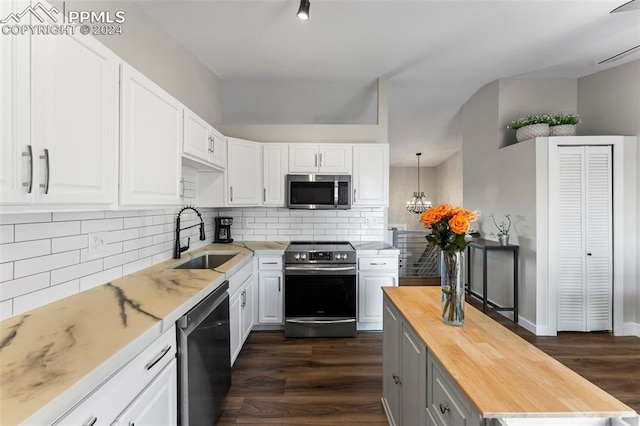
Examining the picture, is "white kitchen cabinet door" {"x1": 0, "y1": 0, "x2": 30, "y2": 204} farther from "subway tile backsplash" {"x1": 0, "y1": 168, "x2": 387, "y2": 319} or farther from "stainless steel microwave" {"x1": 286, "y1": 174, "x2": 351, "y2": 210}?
"stainless steel microwave" {"x1": 286, "y1": 174, "x2": 351, "y2": 210}

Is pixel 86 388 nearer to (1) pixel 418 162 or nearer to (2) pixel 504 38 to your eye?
(2) pixel 504 38

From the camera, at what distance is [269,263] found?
10.6ft

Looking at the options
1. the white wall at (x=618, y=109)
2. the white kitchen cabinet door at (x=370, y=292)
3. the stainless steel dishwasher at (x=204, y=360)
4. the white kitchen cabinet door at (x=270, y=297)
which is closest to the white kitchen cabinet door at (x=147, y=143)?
the stainless steel dishwasher at (x=204, y=360)

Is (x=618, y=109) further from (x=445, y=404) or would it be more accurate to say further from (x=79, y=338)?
(x=79, y=338)

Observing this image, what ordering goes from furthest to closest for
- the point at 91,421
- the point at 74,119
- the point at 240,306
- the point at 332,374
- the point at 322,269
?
the point at 322,269 < the point at 240,306 < the point at 332,374 < the point at 74,119 < the point at 91,421

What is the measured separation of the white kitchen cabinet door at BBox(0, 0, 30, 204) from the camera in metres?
0.88

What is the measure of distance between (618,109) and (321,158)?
140 inches

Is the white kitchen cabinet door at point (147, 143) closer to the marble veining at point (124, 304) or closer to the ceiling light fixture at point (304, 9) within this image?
the marble veining at point (124, 304)

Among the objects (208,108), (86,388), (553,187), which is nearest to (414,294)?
(86,388)

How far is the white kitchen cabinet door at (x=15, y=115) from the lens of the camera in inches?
34.5

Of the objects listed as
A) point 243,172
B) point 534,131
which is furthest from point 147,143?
point 534,131

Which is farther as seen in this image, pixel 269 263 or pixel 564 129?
pixel 564 129

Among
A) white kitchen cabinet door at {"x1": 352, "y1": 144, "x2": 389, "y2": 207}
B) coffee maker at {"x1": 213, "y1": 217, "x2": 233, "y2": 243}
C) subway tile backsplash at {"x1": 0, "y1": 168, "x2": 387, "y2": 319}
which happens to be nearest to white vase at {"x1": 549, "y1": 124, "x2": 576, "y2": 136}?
white kitchen cabinet door at {"x1": 352, "y1": 144, "x2": 389, "y2": 207}

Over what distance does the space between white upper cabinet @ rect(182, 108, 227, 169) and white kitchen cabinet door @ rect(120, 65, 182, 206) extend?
0.13m
